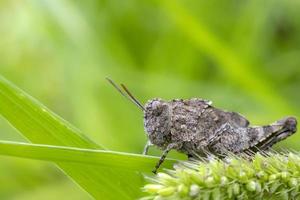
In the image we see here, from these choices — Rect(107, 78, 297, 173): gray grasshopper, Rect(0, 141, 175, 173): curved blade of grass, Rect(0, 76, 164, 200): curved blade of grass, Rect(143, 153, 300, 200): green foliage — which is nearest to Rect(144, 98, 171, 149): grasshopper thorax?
Rect(107, 78, 297, 173): gray grasshopper

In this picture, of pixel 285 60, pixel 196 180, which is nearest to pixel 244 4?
pixel 285 60

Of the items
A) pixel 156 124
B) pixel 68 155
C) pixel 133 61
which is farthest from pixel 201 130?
pixel 133 61

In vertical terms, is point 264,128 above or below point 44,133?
above

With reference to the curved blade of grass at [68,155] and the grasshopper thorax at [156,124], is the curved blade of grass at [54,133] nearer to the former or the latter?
the curved blade of grass at [68,155]

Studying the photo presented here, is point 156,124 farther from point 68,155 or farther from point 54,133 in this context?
point 68,155

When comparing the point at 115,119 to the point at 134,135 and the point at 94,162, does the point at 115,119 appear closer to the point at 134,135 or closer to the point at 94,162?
the point at 134,135

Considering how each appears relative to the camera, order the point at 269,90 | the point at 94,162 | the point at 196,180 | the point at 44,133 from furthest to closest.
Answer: the point at 269,90, the point at 44,133, the point at 94,162, the point at 196,180

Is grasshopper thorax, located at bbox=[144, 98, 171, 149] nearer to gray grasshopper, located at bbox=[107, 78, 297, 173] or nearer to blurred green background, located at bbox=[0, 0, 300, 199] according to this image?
gray grasshopper, located at bbox=[107, 78, 297, 173]
